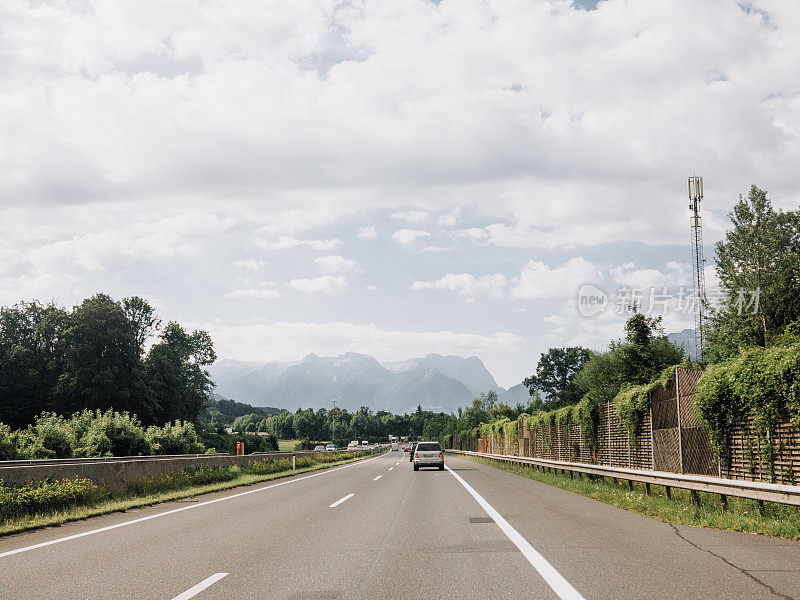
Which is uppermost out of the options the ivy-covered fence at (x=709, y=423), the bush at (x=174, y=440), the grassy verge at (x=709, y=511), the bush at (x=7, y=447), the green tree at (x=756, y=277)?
the green tree at (x=756, y=277)

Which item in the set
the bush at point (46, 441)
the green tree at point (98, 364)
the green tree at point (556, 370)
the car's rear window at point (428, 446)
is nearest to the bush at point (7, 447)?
the bush at point (46, 441)

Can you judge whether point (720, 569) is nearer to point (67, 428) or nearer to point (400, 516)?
point (400, 516)

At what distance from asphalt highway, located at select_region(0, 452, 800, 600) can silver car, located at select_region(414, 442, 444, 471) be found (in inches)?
791

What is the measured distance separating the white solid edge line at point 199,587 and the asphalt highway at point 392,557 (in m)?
0.03

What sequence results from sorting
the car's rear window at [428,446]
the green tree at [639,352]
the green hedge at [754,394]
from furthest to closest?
the green tree at [639,352], the car's rear window at [428,446], the green hedge at [754,394]

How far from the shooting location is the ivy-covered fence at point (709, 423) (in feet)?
38.2

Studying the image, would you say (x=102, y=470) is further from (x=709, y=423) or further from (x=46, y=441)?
(x=46, y=441)

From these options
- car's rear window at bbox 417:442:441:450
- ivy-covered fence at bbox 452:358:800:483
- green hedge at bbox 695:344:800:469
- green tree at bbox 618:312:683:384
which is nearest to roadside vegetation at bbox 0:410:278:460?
car's rear window at bbox 417:442:441:450

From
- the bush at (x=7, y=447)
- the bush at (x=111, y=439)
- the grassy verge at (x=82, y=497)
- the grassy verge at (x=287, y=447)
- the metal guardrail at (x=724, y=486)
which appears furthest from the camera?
the grassy verge at (x=287, y=447)

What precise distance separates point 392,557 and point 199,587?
8.10 ft

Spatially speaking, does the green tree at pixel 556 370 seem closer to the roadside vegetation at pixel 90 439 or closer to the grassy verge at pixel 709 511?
the roadside vegetation at pixel 90 439

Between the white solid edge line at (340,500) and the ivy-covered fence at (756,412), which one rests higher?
the ivy-covered fence at (756,412)

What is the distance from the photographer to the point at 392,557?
7559mm

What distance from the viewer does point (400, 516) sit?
12.0m
